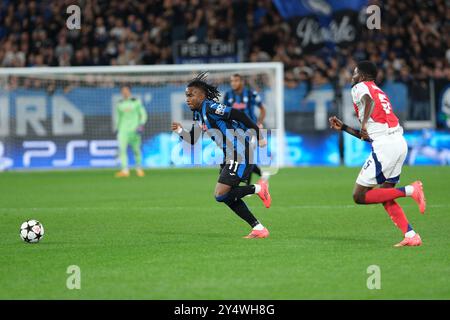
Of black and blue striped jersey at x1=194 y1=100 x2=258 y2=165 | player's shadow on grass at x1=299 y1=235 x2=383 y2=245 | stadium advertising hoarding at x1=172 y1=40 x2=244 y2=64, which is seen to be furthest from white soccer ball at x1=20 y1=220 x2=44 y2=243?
stadium advertising hoarding at x1=172 y1=40 x2=244 y2=64

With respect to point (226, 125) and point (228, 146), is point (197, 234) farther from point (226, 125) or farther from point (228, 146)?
point (226, 125)

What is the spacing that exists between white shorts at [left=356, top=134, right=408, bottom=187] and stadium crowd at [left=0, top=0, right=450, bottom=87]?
51.9 ft

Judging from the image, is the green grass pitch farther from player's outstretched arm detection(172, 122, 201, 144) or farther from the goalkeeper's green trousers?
the goalkeeper's green trousers

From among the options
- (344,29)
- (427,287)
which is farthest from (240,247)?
(344,29)

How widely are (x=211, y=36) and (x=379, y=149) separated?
18.1m

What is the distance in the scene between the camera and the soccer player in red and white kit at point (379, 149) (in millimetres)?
9766

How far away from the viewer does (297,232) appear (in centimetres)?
1132

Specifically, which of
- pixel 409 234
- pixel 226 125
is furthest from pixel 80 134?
pixel 409 234

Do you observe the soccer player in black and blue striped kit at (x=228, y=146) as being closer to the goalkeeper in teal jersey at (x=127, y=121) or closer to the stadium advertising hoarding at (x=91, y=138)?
the goalkeeper in teal jersey at (x=127, y=121)

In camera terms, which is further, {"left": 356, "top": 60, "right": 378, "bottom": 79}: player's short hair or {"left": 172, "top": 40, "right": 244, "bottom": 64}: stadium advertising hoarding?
{"left": 172, "top": 40, "right": 244, "bottom": 64}: stadium advertising hoarding

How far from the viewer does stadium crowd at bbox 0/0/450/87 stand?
26.5 meters

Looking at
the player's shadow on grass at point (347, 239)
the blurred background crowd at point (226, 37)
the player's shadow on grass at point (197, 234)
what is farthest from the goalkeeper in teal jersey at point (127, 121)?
the player's shadow on grass at point (347, 239)

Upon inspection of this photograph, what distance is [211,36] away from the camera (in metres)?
27.4
